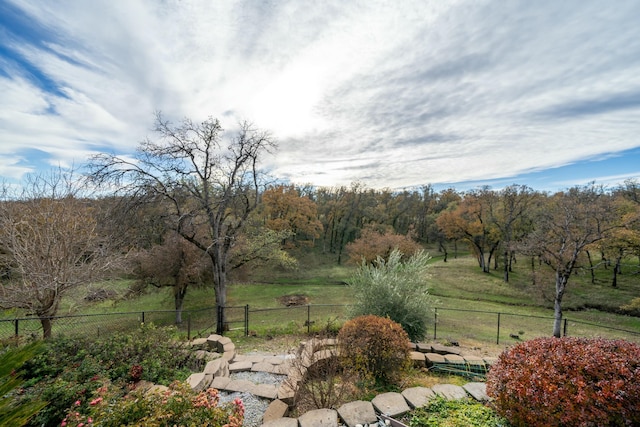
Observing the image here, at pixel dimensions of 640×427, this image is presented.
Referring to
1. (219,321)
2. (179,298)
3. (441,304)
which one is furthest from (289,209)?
(219,321)

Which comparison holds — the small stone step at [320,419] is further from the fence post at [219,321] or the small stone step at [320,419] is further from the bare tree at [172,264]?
the bare tree at [172,264]

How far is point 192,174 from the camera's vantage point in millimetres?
9328

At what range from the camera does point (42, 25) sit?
5.37 m

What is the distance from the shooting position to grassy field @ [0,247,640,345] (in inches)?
424

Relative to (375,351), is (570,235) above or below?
above

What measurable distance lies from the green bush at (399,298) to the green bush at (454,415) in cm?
303

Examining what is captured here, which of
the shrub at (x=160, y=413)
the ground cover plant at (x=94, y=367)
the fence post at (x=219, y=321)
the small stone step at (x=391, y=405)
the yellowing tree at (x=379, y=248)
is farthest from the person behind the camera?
the yellowing tree at (x=379, y=248)

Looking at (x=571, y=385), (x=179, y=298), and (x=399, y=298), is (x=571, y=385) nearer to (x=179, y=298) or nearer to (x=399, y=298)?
(x=399, y=298)

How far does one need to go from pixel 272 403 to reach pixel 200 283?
37.3 feet

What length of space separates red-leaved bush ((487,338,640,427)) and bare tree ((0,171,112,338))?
343 inches

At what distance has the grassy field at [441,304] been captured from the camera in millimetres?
10766

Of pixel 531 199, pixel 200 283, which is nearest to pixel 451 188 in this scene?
pixel 531 199

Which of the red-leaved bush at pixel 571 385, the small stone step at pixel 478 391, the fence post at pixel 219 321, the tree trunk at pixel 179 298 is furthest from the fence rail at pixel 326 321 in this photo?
the red-leaved bush at pixel 571 385

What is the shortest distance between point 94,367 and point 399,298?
19.6 feet
